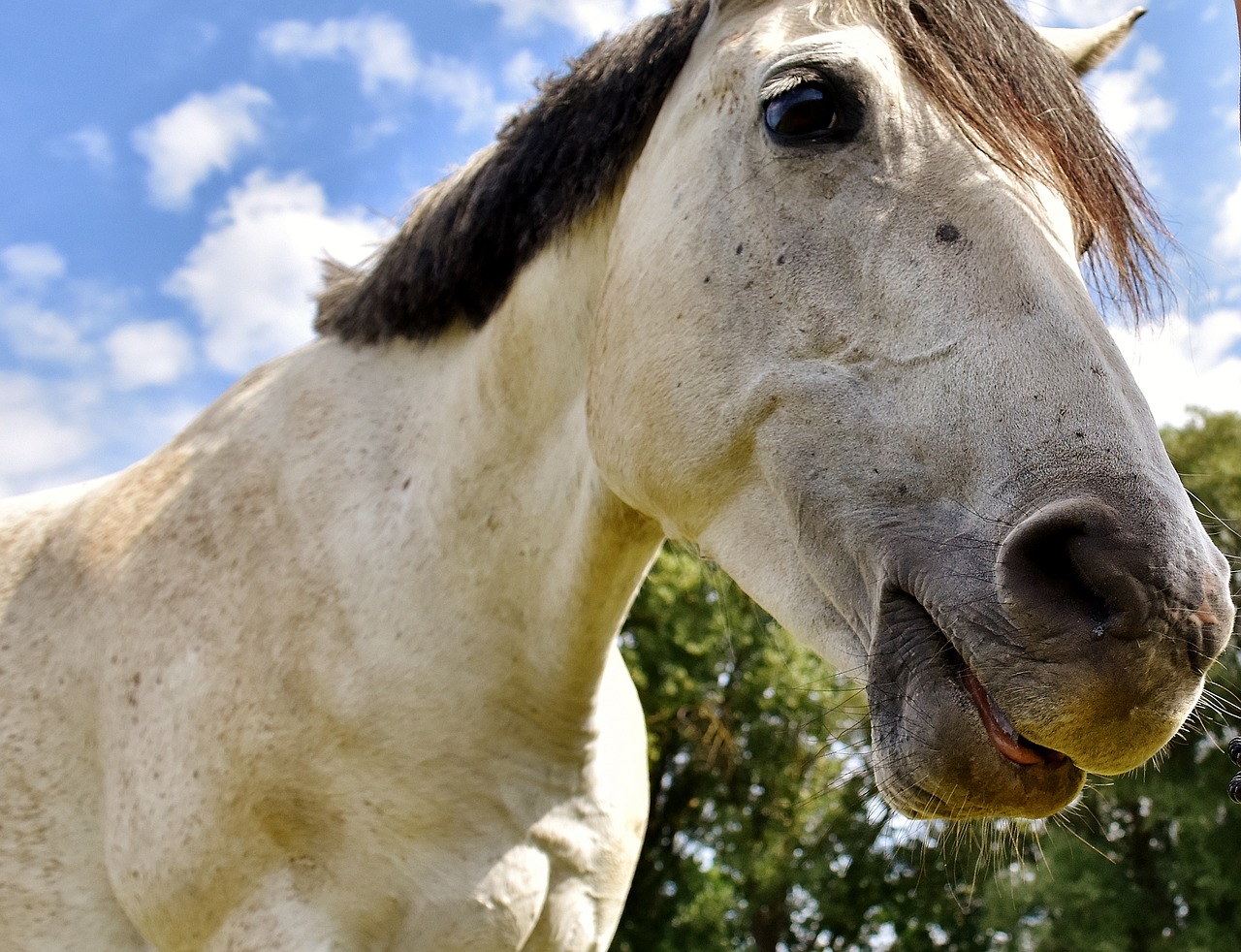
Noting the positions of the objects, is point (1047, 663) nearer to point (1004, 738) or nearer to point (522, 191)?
point (1004, 738)

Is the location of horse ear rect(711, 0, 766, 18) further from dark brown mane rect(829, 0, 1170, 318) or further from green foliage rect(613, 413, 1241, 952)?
green foliage rect(613, 413, 1241, 952)

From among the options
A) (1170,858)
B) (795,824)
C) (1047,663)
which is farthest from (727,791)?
(1047,663)

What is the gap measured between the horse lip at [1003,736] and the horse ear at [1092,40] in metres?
1.80

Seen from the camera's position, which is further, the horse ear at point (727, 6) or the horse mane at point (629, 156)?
the horse ear at point (727, 6)

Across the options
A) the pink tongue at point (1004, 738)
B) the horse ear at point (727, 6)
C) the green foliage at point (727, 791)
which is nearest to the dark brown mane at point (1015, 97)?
the horse ear at point (727, 6)

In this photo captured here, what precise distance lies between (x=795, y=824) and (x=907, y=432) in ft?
71.7

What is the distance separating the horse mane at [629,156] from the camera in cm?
199

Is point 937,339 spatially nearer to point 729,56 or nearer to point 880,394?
point 880,394

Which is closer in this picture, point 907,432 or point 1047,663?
point 1047,663

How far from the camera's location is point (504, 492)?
106 inches

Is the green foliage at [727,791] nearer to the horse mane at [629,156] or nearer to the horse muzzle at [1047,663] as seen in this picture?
the horse mane at [629,156]

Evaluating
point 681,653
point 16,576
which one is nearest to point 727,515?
point 16,576

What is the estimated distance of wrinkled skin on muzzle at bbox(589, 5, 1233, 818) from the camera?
1438 millimetres

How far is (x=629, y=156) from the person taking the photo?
2.50 metres
